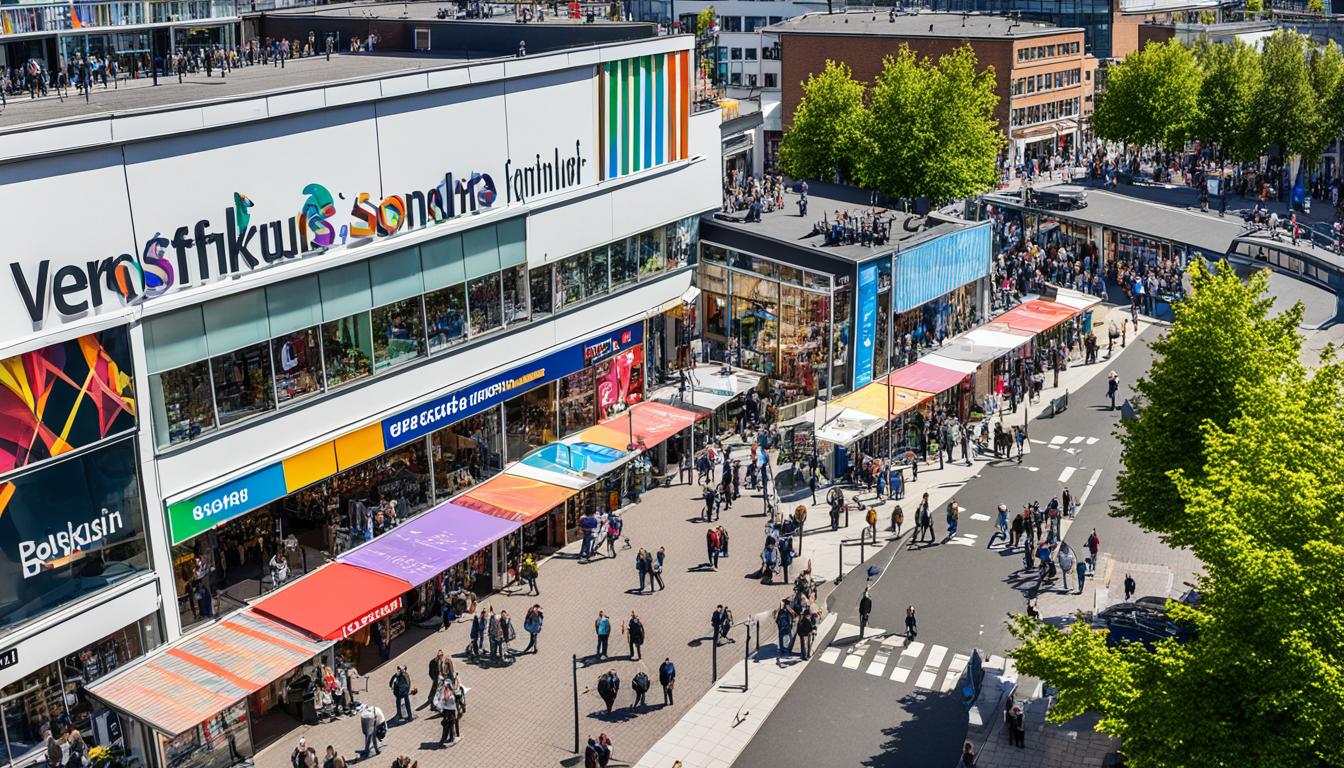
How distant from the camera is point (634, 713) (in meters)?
34.7

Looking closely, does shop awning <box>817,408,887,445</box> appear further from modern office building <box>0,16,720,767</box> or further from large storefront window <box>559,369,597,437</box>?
large storefront window <box>559,369,597,437</box>

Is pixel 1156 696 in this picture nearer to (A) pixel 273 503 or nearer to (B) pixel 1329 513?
(B) pixel 1329 513

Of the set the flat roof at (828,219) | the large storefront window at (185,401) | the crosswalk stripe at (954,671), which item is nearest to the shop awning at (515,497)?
the large storefront window at (185,401)

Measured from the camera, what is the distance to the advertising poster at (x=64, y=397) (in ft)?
95.3

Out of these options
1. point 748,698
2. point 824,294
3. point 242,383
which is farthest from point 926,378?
point 242,383

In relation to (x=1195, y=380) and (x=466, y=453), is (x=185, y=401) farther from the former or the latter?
(x=1195, y=380)

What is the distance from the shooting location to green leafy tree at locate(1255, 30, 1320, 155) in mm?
85875

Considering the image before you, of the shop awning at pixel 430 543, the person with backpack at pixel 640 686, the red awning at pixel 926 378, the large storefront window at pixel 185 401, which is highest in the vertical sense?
the large storefront window at pixel 185 401

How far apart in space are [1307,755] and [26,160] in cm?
2711

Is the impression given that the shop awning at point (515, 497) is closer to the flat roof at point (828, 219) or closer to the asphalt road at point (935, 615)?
the asphalt road at point (935, 615)

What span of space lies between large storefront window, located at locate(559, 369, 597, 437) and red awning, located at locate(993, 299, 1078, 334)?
67.7 ft

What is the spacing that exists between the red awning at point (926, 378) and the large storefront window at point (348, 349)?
20.9 meters

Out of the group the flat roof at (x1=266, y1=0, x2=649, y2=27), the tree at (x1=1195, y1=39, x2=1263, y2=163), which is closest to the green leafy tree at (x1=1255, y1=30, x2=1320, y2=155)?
the tree at (x1=1195, y1=39, x2=1263, y2=163)

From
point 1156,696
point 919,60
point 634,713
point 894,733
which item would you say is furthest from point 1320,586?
point 919,60
